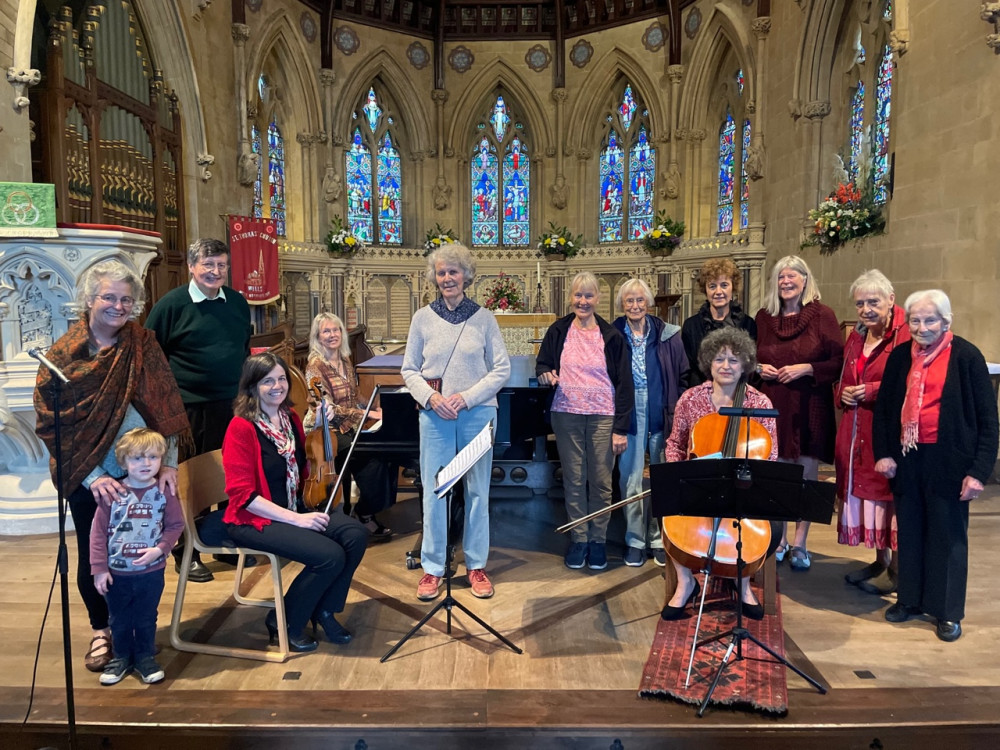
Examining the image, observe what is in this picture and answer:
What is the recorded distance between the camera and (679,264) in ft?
42.2

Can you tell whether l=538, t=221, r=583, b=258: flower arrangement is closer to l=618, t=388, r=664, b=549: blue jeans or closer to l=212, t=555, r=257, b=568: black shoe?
l=618, t=388, r=664, b=549: blue jeans

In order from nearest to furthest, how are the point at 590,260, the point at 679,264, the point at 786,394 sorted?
1. the point at 786,394
2. the point at 679,264
3. the point at 590,260

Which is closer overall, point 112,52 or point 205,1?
point 112,52

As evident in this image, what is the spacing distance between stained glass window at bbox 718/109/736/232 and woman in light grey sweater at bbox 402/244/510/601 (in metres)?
9.83

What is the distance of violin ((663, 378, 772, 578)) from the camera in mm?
3023

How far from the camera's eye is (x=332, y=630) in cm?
318

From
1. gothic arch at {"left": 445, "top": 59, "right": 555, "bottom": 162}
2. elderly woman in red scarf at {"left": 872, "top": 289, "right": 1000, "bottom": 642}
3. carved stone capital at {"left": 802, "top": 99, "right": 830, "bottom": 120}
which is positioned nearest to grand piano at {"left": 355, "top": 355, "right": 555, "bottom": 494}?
elderly woman in red scarf at {"left": 872, "top": 289, "right": 1000, "bottom": 642}

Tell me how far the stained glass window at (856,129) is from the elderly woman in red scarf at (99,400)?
846cm

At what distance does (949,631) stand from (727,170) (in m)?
10.6

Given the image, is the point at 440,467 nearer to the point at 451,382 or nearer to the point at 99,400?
the point at 451,382

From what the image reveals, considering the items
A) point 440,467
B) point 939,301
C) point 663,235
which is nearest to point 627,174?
point 663,235

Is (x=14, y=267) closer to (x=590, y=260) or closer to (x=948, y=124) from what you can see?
(x=948, y=124)

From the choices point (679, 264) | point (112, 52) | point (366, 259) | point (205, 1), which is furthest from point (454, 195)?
point (112, 52)

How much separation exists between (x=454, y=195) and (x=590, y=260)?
294 cm
